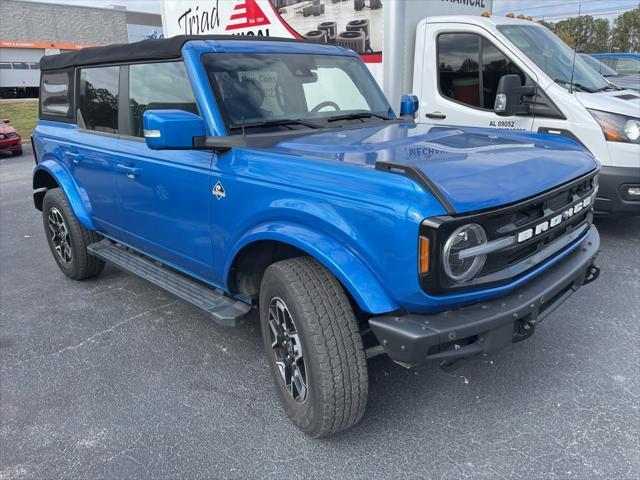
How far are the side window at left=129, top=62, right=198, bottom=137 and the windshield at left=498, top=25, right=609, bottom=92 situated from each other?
378 cm

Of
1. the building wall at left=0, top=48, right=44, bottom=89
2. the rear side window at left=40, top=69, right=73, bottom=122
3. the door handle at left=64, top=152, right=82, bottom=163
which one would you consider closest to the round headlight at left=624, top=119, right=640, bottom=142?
the door handle at left=64, top=152, right=82, bottom=163

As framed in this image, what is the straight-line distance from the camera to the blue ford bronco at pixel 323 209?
87.0 inches

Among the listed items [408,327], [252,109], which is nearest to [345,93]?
[252,109]

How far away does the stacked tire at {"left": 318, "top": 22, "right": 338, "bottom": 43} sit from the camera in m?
6.51

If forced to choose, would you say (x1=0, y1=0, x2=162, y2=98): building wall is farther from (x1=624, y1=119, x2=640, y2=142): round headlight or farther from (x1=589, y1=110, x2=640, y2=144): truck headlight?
(x1=624, y1=119, x2=640, y2=142): round headlight

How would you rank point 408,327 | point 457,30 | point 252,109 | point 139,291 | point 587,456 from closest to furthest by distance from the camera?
point 408,327
point 587,456
point 252,109
point 139,291
point 457,30

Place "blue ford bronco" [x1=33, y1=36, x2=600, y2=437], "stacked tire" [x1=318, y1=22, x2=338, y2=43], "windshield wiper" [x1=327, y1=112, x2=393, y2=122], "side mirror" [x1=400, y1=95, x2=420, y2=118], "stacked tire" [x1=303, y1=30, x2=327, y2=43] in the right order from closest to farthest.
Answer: "blue ford bronco" [x1=33, y1=36, x2=600, y2=437], "windshield wiper" [x1=327, y1=112, x2=393, y2=122], "side mirror" [x1=400, y1=95, x2=420, y2=118], "stacked tire" [x1=318, y1=22, x2=338, y2=43], "stacked tire" [x1=303, y1=30, x2=327, y2=43]

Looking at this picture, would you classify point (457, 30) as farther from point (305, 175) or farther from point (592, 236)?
point (305, 175)

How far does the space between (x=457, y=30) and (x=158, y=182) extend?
4039 millimetres

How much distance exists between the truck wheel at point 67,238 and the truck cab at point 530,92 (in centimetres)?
384

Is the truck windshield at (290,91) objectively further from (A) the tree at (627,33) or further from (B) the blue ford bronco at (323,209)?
(A) the tree at (627,33)

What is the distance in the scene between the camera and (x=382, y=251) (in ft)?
7.23

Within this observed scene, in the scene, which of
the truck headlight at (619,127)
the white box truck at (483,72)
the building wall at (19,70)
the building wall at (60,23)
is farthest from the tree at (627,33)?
the building wall at (60,23)

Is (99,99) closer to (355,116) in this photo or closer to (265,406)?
(355,116)
